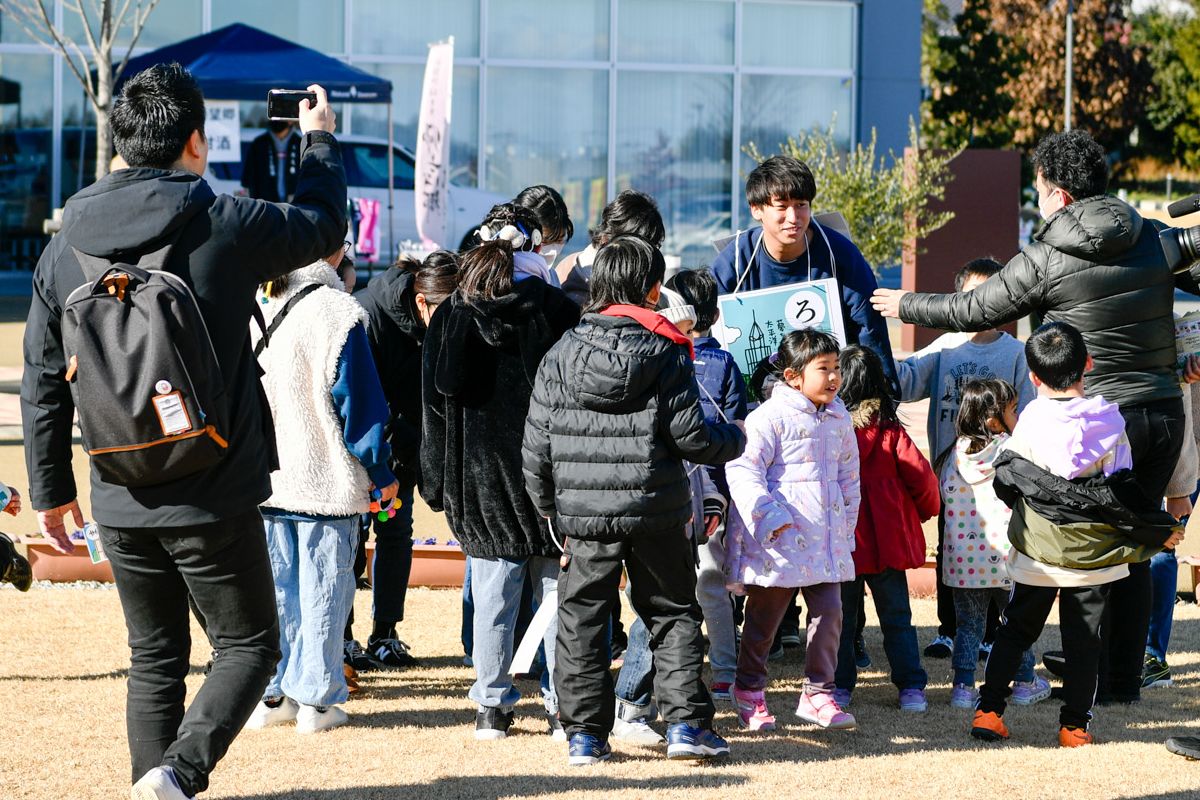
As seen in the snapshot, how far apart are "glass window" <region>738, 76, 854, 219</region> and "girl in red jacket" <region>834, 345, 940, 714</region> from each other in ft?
60.2

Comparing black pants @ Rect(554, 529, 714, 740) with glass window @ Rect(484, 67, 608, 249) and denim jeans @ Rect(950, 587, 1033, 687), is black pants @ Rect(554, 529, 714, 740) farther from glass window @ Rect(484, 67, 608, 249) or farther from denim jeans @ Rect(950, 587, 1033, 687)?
glass window @ Rect(484, 67, 608, 249)

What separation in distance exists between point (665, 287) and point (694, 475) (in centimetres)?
72

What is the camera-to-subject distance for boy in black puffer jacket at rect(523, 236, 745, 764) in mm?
4402

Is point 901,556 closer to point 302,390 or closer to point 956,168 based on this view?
point 302,390

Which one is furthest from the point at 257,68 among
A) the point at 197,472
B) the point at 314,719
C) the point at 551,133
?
the point at 197,472

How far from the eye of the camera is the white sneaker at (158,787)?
3533 mm

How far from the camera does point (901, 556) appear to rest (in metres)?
5.28

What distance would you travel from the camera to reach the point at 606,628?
4586 millimetres

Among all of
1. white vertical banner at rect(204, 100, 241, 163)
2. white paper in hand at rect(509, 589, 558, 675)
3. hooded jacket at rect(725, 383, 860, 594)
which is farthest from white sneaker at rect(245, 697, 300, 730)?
white vertical banner at rect(204, 100, 241, 163)

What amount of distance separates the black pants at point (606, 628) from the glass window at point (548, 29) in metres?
18.8

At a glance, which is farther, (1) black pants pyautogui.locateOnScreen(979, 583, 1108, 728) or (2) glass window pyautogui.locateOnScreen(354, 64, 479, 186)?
(2) glass window pyautogui.locateOnScreen(354, 64, 479, 186)

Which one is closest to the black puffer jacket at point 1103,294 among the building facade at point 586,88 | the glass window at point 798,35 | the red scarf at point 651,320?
the red scarf at point 651,320

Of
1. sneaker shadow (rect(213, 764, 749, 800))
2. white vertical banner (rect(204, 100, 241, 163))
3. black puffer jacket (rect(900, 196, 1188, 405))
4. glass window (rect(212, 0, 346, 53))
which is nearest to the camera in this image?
sneaker shadow (rect(213, 764, 749, 800))

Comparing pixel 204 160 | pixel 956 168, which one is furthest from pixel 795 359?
pixel 956 168
